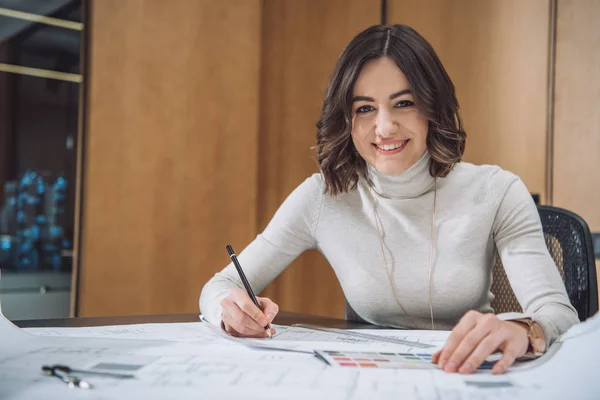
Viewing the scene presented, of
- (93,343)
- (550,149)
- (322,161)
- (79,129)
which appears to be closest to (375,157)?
(322,161)

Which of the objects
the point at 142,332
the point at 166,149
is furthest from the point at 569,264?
the point at 166,149

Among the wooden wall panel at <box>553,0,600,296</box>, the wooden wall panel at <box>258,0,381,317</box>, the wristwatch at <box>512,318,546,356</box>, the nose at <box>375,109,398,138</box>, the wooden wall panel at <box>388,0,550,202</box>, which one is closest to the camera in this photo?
the wristwatch at <box>512,318,546,356</box>

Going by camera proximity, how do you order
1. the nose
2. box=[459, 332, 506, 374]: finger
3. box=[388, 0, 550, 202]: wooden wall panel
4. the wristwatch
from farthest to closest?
box=[388, 0, 550, 202]: wooden wall panel, the nose, the wristwatch, box=[459, 332, 506, 374]: finger

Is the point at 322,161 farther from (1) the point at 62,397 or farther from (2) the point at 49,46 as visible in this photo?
(2) the point at 49,46

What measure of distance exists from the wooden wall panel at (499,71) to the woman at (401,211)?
1.37 m

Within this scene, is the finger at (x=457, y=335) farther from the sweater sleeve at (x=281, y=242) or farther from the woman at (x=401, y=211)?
the sweater sleeve at (x=281, y=242)

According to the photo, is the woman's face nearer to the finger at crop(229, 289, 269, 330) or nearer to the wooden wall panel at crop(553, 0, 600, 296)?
the finger at crop(229, 289, 269, 330)

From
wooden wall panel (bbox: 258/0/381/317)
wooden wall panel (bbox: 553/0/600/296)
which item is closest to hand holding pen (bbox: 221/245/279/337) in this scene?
wooden wall panel (bbox: 553/0/600/296)

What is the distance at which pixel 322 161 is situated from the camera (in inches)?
52.8

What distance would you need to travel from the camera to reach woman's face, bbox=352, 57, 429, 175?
117cm

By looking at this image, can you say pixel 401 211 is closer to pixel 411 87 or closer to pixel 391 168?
pixel 391 168

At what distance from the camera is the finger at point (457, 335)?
67cm

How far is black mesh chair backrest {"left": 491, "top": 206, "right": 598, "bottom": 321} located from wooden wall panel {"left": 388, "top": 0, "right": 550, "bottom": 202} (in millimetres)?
1253

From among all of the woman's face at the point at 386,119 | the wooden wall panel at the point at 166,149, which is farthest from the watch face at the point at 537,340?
the wooden wall panel at the point at 166,149
